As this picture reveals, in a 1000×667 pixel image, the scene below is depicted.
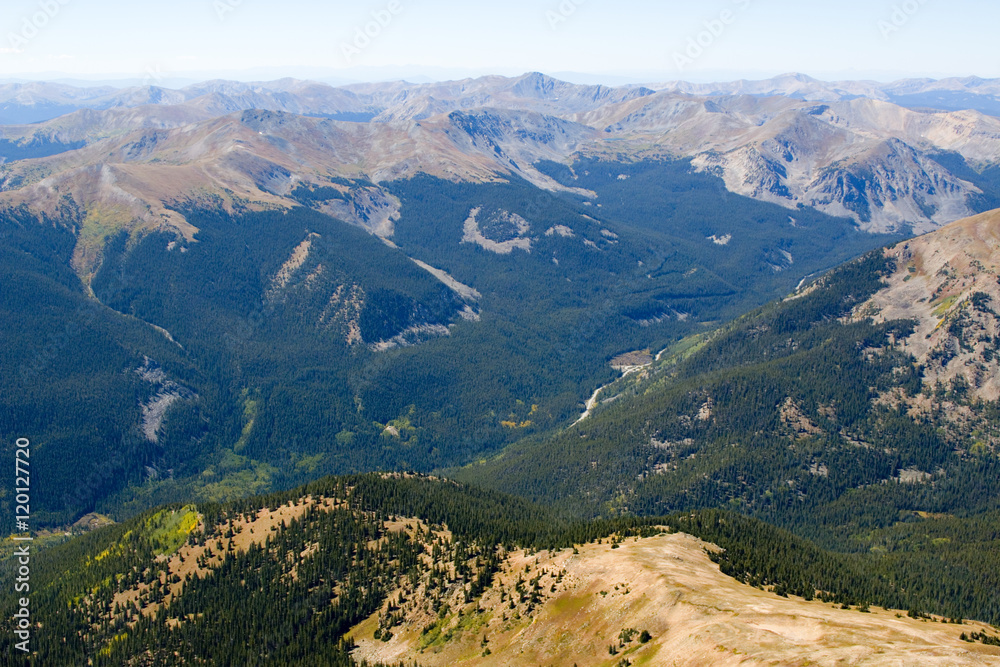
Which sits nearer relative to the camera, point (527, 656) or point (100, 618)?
point (527, 656)

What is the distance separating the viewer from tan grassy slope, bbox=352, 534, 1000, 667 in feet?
311

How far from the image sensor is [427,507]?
6698 inches

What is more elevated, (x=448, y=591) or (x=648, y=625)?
(x=648, y=625)

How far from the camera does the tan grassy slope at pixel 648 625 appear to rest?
94750mm

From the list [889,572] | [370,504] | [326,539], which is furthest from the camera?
[889,572]

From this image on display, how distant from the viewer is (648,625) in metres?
109

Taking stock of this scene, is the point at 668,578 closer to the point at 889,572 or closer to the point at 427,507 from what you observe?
the point at 427,507

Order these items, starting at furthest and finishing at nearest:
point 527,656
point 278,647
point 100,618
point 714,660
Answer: point 100,618 → point 278,647 → point 527,656 → point 714,660

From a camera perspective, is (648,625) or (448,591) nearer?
(648,625)

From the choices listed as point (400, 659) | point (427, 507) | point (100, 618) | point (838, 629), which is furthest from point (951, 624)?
point (100, 618)

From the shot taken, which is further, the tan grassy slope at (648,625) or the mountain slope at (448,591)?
the mountain slope at (448,591)

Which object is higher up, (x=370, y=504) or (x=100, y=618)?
(x=370, y=504)

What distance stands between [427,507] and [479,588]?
38886mm

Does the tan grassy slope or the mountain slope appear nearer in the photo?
the tan grassy slope
